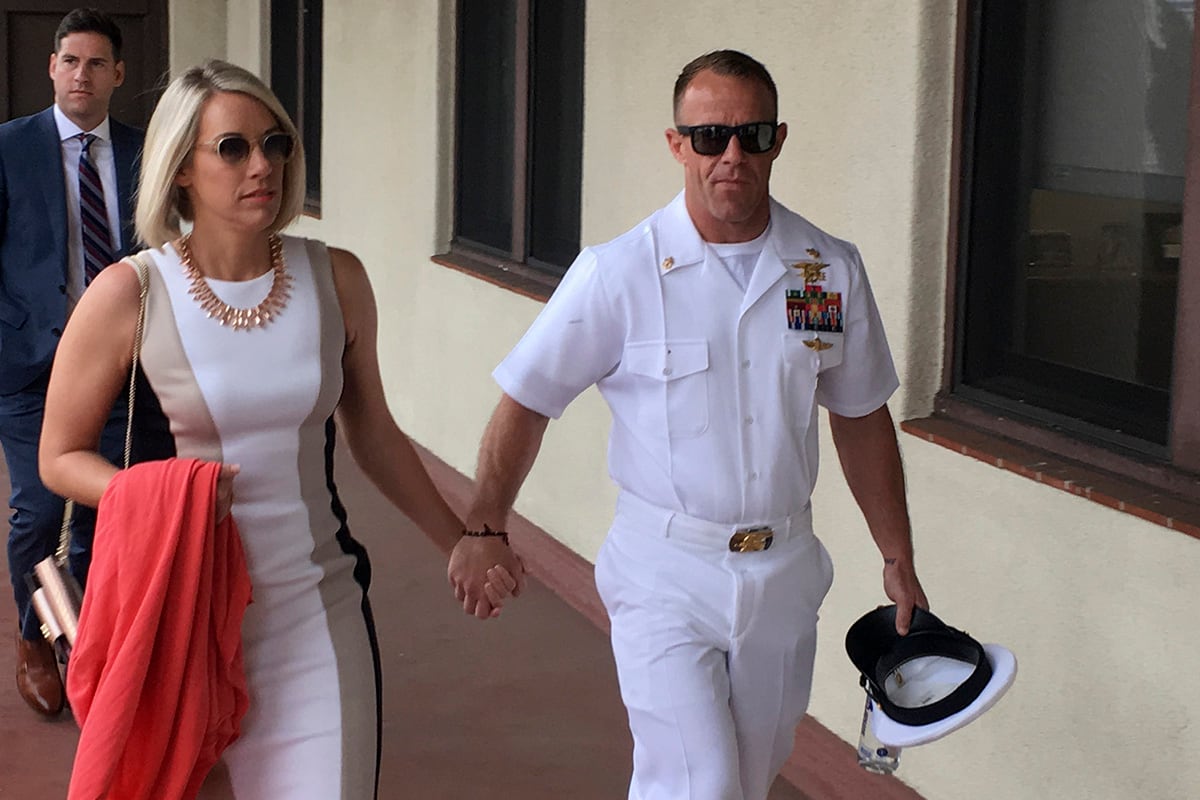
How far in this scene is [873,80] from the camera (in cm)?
437

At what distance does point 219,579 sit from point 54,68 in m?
3.13

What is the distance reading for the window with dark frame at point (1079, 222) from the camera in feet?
12.1

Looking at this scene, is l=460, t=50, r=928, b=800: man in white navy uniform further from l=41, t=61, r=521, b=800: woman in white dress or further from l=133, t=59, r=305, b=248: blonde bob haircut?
l=133, t=59, r=305, b=248: blonde bob haircut

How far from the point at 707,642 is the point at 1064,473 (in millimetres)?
1017

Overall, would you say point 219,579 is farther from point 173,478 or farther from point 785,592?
point 785,592

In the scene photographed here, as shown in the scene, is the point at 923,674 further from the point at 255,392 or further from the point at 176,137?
the point at 176,137

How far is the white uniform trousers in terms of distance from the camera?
3164 mm

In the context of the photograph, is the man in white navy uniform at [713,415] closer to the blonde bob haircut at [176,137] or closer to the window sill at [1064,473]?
the window sill at [1064,473]

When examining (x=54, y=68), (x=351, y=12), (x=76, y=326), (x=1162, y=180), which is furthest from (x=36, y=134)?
(x=351, y=12)

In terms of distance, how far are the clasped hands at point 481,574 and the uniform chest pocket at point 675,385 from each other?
391mm

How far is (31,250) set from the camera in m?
5.12

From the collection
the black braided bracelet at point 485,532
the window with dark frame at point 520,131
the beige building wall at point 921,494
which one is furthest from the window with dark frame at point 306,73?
the black braided bracelet at point 485,532

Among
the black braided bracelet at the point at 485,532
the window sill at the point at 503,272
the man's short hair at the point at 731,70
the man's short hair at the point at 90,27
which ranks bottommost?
the black braided bracelet at the point at 485,532

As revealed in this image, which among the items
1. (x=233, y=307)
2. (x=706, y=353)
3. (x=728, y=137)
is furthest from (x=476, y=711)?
(x=728, y=137)
